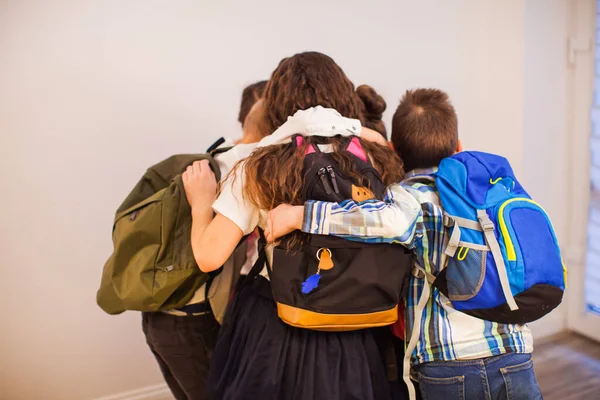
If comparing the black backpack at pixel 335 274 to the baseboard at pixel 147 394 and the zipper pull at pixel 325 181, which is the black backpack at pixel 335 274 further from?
the baseboard at pixel 147 394

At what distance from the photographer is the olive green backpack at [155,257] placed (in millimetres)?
1438

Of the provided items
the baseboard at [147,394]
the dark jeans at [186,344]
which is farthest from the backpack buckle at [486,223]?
the baseboard at [147,394]

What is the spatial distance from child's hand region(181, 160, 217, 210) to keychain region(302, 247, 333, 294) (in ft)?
1.26

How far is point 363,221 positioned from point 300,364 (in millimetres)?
398

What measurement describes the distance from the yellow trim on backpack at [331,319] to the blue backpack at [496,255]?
0.16 meters

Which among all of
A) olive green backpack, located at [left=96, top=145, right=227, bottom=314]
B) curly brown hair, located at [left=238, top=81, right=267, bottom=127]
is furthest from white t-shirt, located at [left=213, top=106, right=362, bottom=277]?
curly brown hair, located at [left=238, top=81, right=267, bottom=127]

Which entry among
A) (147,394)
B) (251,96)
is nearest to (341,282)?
(251,96)

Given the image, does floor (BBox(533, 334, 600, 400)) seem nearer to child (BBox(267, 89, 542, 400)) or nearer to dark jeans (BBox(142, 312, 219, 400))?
child (BBox(267, 89, 542, 400))

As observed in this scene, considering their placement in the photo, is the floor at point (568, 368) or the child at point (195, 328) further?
the floor at point (568, 368)

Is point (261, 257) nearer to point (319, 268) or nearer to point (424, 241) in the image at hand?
point (319, 268)

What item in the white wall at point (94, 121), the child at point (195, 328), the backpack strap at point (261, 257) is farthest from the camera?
the white wall at point (94, 121)

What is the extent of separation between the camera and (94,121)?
6.70ft

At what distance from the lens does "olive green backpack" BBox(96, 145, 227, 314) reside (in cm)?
144

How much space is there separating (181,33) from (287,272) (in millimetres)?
1295
